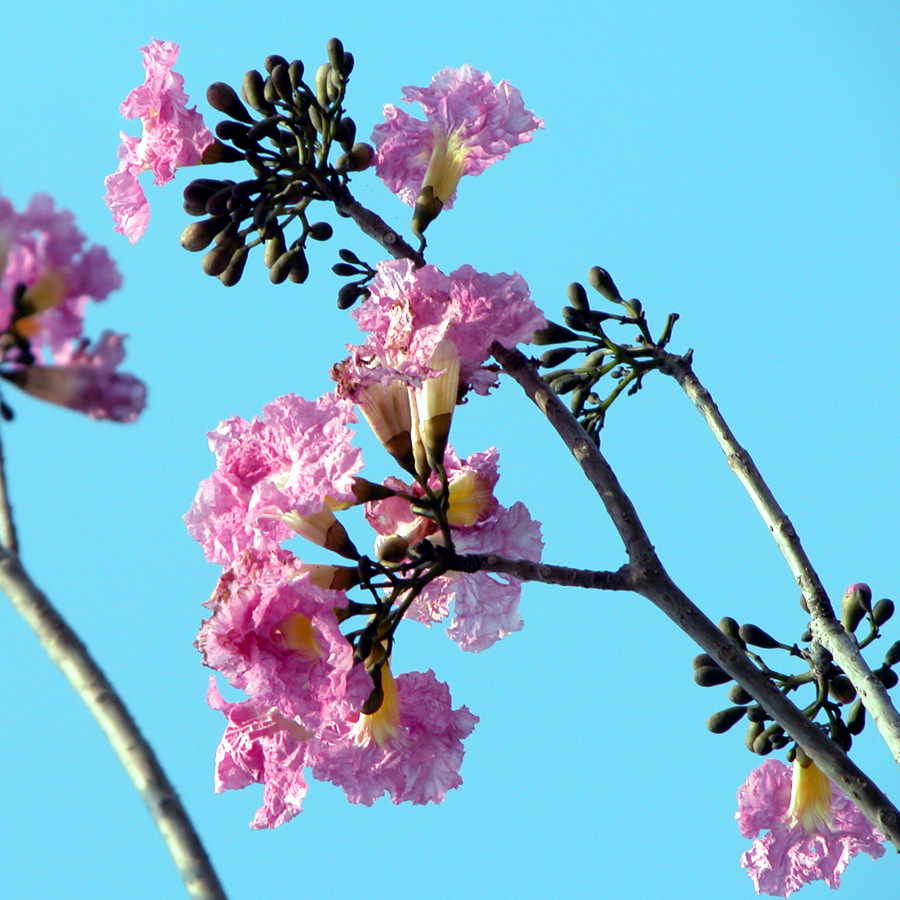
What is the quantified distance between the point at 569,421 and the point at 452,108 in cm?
76

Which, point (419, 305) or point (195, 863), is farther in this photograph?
point (419, 305)

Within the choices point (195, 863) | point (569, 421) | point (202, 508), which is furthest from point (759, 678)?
point (195, 863)

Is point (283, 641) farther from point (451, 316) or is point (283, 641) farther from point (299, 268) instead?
point (299, 268)

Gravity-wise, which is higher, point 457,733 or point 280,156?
point 280,156

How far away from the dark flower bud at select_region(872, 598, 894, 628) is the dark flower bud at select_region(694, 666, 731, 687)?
0.39 metres

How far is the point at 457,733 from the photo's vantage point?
2182 millimetres

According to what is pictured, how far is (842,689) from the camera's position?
2602 mm

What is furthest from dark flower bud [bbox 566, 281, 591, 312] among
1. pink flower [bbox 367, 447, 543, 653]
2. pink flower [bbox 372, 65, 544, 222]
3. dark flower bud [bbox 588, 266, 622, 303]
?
pink flower [bbox 367, 447, 543, 653]

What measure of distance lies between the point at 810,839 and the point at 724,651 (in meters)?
0.96

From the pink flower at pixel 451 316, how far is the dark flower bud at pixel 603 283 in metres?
0.94

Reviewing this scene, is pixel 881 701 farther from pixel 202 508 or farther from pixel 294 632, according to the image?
pixel 202 508

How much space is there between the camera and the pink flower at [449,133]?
242 cm

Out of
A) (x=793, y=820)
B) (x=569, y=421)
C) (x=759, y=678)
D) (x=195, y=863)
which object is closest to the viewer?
(x=195, y=863)

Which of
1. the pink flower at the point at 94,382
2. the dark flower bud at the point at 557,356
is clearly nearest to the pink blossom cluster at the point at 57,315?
the pink flower at the point at 94,382
